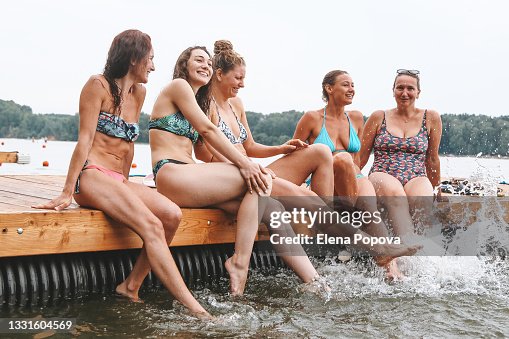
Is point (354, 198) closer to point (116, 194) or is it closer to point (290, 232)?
point (290, 232)

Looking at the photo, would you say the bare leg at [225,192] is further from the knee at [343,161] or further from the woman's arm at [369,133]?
the woman's arm at [369,133]

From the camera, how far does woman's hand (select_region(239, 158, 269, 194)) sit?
353 cm

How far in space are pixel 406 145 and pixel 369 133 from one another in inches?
14.7

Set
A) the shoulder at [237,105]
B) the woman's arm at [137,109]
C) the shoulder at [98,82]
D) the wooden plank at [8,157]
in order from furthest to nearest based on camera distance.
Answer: the wooden plank at [8,157] < the shoulder at [237,105] < the woman's arm at [137,109] < the shoulder at [98,82]

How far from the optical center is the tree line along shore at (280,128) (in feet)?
19.5

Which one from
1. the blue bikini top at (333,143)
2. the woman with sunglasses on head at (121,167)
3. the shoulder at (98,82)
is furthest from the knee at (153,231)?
the blue bikini top at (333,143)

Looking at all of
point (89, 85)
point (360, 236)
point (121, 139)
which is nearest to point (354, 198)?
point (360, 236)

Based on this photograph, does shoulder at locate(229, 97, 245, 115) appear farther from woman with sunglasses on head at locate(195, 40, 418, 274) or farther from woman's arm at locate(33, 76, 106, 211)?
woman's arm at locate(33, 76, 106, 211)

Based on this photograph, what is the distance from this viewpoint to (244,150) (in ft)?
14.3

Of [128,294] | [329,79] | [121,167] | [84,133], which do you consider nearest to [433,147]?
[329,79]

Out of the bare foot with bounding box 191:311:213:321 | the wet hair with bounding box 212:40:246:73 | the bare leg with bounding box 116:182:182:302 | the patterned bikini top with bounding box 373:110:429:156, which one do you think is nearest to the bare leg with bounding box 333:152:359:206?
the patterned bikini top with bounding box 373:110:429:156

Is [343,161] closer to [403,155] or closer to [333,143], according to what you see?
[333,143]

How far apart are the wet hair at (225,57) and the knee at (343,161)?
988 mm

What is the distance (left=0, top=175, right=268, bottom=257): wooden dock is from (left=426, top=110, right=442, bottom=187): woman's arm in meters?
2.09
